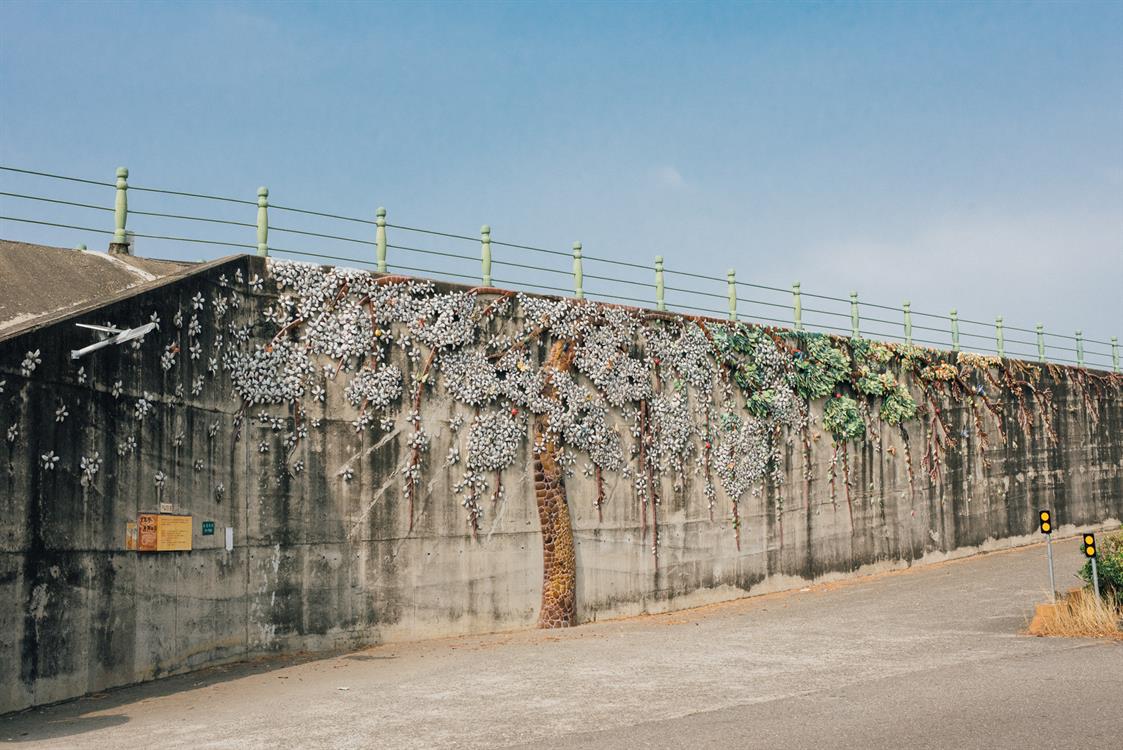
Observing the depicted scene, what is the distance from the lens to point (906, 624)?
1708 cm

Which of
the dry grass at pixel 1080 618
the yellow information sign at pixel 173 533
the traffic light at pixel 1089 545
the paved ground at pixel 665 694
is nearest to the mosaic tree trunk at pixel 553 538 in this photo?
the paved ground at pixel 665 694

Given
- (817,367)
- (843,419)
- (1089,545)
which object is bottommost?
(1089,545)

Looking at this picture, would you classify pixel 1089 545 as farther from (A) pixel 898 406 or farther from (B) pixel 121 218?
(B) pixel 121 218

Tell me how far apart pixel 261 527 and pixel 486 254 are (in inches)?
240

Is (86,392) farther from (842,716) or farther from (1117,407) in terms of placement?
(1117,407)

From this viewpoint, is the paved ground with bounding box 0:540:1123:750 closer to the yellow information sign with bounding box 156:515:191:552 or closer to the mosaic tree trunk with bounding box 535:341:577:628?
the mosaic tree trunk with bounding box 535:341:577:628

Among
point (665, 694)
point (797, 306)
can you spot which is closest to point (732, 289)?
point (797, 306)

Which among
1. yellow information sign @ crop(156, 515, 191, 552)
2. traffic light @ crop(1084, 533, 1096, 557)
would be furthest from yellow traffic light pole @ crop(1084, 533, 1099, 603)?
yellow information sign @ crop(156, 515, 191, 552)

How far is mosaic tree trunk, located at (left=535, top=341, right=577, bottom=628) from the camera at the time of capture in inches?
736

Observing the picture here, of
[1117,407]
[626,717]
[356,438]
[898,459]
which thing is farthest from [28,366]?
[1117,407]

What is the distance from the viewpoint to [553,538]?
18812 millimetres

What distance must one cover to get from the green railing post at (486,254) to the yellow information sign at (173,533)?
6.53 m

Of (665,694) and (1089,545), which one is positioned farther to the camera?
(1089,545)

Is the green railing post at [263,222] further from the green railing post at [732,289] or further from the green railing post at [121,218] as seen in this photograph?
A: the green railing post at [732,289]
